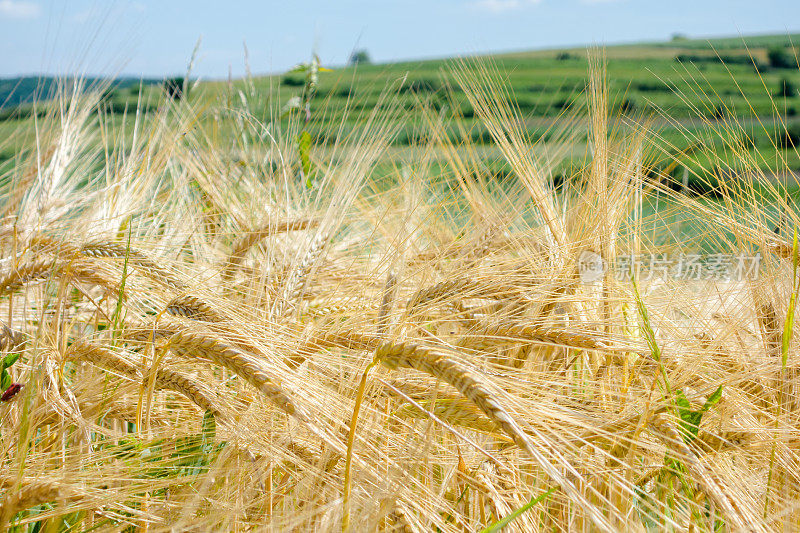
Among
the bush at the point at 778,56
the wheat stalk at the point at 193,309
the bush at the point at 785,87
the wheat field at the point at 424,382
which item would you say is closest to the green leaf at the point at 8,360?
the wheat field at the point at 424,382

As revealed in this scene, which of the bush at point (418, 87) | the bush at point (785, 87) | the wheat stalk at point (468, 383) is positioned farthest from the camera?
the bush at point (418, 87)

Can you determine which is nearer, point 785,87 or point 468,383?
point 468,383

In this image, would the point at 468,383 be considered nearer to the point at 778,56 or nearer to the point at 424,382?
the point at 424,382

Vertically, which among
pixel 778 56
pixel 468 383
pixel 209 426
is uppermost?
pixel 778 56

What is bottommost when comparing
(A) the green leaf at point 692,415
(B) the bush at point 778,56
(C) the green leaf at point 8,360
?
(C) the green leaf at point 8,360

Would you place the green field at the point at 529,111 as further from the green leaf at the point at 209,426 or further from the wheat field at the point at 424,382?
the green leaf at the point at 209,426

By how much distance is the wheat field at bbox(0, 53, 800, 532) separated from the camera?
586mm

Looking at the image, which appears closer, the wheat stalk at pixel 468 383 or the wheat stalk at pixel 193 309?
the wheat stalk at pixel 468 383

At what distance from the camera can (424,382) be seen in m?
0.78

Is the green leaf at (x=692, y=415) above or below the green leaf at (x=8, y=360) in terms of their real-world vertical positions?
above

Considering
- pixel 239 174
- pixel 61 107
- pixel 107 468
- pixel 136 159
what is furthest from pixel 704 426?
pixel 61 107

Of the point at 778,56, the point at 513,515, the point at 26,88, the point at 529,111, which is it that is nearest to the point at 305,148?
the point at 529,111

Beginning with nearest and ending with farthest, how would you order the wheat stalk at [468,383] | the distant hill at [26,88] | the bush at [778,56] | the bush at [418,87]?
1. the wheat stalk at [468,383]
2. the bush at [418,87]
3. the distant hill at [26,88]
4. the bush at [778,56]

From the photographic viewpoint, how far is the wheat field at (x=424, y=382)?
0.59 meters
